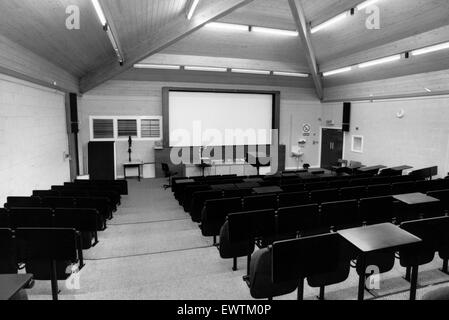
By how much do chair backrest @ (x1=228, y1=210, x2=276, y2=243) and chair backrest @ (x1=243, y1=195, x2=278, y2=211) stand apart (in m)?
0.85

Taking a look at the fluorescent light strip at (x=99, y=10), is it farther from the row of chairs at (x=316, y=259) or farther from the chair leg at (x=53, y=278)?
the row of chairs at (x=316, y=259)

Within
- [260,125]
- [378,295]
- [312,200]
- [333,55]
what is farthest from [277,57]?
[378,295]

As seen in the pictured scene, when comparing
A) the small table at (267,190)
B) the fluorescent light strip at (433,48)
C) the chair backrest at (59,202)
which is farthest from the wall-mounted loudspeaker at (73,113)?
the fluorescent light strip at (433,48)

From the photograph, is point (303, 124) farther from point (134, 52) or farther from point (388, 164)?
point (134, 52)

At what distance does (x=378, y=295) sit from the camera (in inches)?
125

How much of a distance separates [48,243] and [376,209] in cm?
419

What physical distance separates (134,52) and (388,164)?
358 inches

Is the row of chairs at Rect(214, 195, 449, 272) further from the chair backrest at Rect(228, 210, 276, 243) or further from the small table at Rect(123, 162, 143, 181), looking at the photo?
the small table at Rect(123, 162, 143, 181)

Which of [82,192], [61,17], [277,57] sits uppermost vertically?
[277,57]

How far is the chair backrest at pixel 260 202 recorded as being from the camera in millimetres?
4383

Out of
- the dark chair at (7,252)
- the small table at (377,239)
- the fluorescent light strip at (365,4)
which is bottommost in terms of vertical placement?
the dark chair at (7,252)

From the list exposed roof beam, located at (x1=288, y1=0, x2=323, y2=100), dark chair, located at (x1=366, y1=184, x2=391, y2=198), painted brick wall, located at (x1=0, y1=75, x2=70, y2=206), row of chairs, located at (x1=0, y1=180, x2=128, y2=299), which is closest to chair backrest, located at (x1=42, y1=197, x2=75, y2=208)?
row of chairs, located at (x1=0, y1=180, x2=128, y2=299)

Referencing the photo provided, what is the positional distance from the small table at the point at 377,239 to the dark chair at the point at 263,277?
28.3 inches
